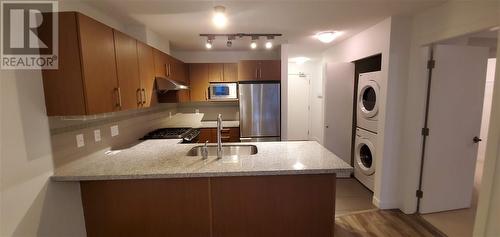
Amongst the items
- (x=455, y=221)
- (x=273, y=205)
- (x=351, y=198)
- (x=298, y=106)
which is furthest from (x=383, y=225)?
(x=298, y=106)

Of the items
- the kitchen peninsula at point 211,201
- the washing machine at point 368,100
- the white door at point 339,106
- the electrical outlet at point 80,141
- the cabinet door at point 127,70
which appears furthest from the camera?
the white door at point 339,106

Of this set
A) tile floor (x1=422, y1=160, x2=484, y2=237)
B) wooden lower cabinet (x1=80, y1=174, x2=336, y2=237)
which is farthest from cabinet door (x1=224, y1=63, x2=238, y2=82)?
tile floor (x1=422, y1=160, x2=484, y2=237)

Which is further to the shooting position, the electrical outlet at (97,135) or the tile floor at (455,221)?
the tile floor at (455,221)

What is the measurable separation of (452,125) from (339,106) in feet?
4.59

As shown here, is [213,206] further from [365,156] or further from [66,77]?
[365,156]

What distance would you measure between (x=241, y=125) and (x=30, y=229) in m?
2.91

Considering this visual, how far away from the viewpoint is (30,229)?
137 centimetres

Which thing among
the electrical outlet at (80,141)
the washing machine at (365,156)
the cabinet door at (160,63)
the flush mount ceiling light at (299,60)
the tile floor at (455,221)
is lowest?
the tile floor at (455,221)

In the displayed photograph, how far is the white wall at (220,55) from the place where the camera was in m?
4.47

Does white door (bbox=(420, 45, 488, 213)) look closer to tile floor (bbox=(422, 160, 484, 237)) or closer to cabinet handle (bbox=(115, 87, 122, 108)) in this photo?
tile floor (bbox=(422, 160, 484, 237))

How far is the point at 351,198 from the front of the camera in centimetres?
298

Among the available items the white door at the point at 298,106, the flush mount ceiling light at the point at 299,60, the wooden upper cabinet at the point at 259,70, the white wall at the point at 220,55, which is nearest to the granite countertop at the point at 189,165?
the wooden upper cabinet at the point at 259,70

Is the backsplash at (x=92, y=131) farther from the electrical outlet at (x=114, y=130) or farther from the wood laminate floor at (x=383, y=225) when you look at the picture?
the wood laminate floor at (x=383, y=225)

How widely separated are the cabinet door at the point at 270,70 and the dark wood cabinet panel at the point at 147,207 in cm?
266
